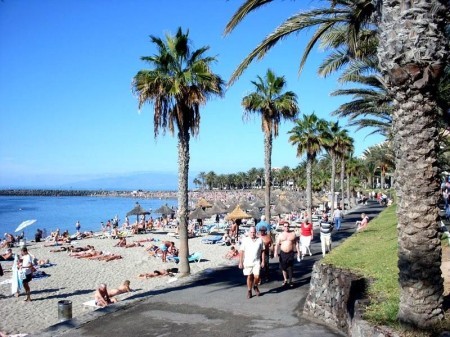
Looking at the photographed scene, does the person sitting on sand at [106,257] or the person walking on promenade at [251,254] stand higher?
the person walking on promenade at [251,254]

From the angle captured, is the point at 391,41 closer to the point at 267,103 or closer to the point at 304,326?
the point at 304,326

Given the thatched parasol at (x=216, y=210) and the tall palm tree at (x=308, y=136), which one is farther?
the thatched parasol at (x=216, y=210)

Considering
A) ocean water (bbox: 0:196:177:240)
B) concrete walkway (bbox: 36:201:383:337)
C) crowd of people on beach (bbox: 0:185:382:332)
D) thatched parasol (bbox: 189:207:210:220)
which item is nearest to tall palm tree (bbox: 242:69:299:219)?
crowd of people on beach (bbox: 0:185:382:332)

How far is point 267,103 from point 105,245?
17.3 metres

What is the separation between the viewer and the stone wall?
20.5ft

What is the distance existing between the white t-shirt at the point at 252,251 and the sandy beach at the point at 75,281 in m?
2.72

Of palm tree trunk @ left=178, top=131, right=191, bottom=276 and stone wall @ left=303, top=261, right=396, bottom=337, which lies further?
palm tree trunk @ left=178, top=131, right=191, bottom=276

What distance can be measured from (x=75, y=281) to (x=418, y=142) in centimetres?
1616

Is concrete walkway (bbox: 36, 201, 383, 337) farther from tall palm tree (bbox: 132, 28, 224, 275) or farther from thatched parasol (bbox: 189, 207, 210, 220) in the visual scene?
thatched parasol (bbox: 189, 207, 210, 220)

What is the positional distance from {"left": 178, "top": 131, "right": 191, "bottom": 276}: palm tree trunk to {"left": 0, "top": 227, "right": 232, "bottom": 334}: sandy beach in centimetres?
51

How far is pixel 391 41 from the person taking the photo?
476 centimetres

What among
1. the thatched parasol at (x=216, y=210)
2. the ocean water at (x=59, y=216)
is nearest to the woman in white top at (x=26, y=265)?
the thatched parasol at (x=216, y=210)

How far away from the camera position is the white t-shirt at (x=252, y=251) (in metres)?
8.49

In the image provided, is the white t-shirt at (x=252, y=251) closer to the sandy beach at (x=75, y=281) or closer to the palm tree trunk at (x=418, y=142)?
the sandy beach at (x=75, y=281)
